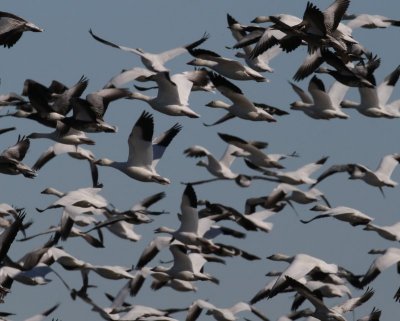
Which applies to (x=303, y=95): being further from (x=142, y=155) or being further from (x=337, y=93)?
(x=142, y=155)

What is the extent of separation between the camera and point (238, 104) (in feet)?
81.1

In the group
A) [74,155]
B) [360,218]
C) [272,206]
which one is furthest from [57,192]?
[360,218]

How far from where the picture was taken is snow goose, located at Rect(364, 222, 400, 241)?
2545cm

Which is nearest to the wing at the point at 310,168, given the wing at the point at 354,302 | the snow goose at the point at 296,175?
the snow goose at the point at 296,175

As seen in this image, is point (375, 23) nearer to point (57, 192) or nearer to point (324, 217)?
point (324, 217)

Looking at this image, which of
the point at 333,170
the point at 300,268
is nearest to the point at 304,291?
the point at 300,268

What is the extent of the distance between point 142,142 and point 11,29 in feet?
8.76

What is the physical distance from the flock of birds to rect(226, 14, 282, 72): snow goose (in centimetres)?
2

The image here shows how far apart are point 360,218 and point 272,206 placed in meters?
2.16

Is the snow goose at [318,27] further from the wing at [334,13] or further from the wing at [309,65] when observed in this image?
the wing at [309,65]

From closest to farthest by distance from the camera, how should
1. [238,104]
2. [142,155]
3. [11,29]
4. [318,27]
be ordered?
[318,27] < [11,29] < [142,155] < [238,104]

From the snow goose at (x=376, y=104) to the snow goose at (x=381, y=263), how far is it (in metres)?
2.11

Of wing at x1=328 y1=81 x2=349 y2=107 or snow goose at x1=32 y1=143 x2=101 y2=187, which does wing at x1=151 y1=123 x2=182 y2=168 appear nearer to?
snow goose at x1=32 y1=143 x2=101 y2=187

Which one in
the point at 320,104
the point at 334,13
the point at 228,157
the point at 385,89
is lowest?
the point at 228,157
